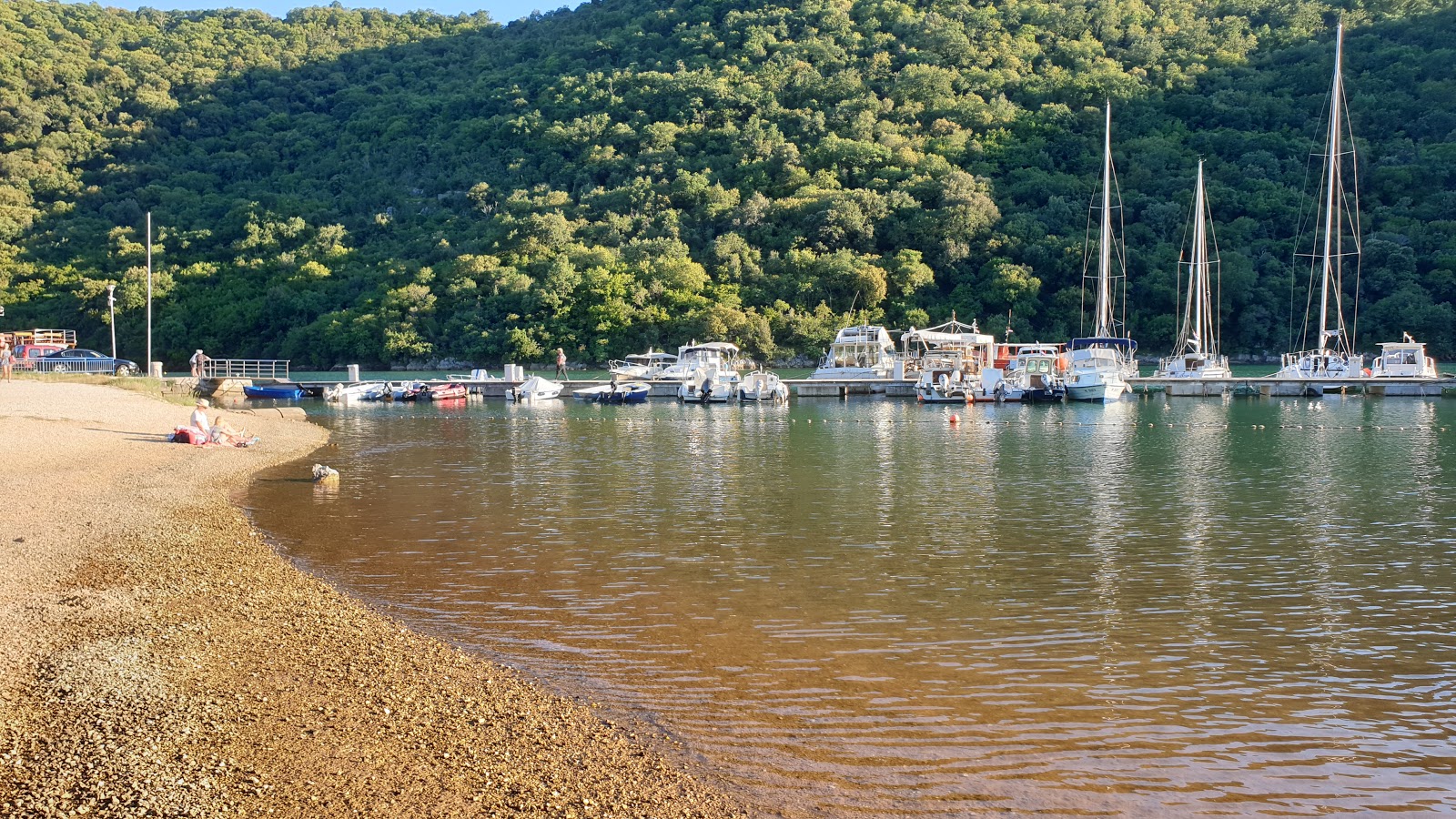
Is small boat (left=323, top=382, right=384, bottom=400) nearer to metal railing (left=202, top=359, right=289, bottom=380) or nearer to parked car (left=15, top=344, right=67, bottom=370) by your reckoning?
metal railing (left=202, top=359, right=289, bottom=380)

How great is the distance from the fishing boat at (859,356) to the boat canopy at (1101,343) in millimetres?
9730

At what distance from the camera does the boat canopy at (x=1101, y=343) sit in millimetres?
55572

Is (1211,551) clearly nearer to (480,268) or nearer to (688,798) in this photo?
(688,798)

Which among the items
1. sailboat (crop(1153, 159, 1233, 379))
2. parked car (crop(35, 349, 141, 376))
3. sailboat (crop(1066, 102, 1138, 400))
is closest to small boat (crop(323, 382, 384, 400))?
parked car (crop(35, 349, 141, 376))

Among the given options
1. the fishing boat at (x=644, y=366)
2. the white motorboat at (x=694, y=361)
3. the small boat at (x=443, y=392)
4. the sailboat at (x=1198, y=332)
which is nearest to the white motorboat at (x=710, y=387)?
the white motorboat at (x=694, y=361)

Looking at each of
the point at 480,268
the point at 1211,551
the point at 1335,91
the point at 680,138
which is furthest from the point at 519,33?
the point at 1211,551

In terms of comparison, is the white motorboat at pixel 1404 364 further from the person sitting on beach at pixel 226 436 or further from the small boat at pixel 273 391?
the small boat at pixel 273 391

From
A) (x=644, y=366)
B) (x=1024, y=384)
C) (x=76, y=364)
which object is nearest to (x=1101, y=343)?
(x=1024, y=384)

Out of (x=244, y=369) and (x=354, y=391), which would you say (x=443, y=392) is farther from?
(x=244, y=369)

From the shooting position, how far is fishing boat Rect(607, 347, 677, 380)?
193 ft

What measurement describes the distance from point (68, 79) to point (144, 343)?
40427 mm

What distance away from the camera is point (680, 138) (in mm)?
95250

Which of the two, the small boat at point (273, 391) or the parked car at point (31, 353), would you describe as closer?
the parked car at point (31, 353)

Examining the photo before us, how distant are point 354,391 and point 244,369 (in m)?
10.7
